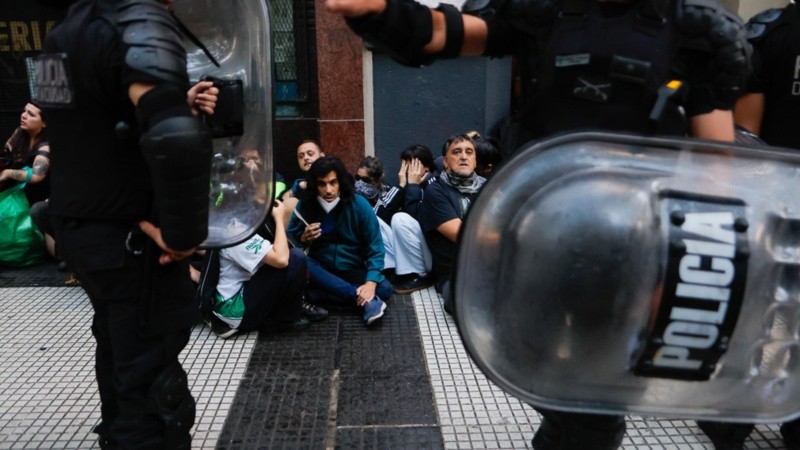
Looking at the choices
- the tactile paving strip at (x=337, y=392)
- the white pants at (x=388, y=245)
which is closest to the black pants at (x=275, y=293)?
the tactile paving strip at (x=337, y=392)

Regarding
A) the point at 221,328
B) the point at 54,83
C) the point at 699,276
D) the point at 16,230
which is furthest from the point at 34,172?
the point at 699,276

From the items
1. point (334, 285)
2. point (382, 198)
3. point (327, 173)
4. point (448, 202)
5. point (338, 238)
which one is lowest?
point (334, 285)

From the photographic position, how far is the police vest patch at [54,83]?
6.72 ft

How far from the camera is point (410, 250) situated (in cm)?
501

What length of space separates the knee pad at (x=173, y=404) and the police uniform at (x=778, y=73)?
2.50 m

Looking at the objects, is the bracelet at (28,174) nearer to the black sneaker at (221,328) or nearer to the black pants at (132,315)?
the black sneaker at (221,328)

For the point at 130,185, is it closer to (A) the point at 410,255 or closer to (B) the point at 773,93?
(B) the point at 773,93

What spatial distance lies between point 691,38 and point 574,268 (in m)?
0.70

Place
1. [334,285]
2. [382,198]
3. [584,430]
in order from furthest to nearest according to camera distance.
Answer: [382,198], [334,285], [584,430]

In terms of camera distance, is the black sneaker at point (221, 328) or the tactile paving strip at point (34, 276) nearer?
the black sneaker at point (221, 328)

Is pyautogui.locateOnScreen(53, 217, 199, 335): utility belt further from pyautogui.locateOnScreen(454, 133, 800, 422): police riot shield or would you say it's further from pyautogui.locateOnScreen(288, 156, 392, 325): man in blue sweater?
pyautogui.locateOnScreen(288, 156, 392, 325): man in blue sweater

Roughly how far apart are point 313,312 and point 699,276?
318 centimetres

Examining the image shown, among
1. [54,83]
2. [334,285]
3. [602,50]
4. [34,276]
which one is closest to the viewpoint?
[602,50]

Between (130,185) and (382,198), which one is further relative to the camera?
(382,198)
